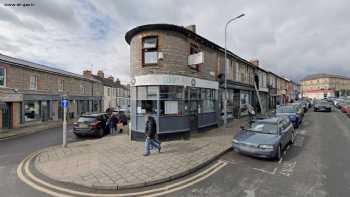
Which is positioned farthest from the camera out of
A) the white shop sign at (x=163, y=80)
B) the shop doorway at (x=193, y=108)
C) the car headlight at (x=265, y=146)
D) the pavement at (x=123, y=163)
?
the shop doorway at (x=193, y=108)

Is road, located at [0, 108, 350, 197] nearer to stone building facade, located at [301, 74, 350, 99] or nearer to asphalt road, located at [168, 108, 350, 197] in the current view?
asphalt road, located at [168, 108, 350, 197]

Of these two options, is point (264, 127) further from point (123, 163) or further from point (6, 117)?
point (6, 117)

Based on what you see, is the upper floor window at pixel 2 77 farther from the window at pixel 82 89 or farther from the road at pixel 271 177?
the window at pixel 82 89

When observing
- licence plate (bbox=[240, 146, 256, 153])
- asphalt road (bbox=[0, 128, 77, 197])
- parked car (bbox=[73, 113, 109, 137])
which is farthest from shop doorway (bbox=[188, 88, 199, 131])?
asphalt road (bbox=[0, 128, 77, 197])

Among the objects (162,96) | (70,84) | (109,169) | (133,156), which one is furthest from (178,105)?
(70,84)

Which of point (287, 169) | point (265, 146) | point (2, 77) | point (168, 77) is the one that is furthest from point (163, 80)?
point (2, 77)

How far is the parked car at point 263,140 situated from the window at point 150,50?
607 centimetres

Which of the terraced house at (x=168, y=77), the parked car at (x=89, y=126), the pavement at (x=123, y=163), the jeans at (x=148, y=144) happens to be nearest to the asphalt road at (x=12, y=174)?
the pavement at (x=123, y=163)

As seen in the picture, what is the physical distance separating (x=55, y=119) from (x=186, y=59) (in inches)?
813

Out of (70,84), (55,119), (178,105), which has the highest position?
(70,84)

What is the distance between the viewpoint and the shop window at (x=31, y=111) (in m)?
18.7

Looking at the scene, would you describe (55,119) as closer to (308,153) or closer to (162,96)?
(162,96)

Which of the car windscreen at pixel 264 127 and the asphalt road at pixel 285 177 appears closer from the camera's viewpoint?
the asphalt road at pixel 285 177

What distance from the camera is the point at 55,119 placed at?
23031mm
